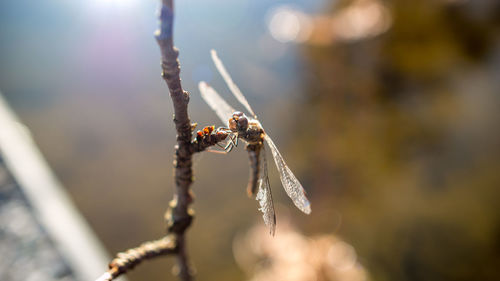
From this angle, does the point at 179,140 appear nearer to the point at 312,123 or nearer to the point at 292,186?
the point at 292,186

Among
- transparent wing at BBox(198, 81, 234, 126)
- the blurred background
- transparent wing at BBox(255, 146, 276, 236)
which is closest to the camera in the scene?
transparent wing at BBox(255, 146, 276, 236)

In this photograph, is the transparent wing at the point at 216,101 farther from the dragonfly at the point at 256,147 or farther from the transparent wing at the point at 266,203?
the transparent wing at the point at 266,203

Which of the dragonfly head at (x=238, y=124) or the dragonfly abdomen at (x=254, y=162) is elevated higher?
the dragonfly head at (x=238, y=124)

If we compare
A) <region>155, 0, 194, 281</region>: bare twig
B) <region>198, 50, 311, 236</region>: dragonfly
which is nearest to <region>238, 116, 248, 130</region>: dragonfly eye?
<region>198, 50, 311, 236</region>: dragonfly

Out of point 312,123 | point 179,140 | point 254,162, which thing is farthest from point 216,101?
point 312,123

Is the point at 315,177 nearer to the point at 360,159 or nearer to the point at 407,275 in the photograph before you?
the point at 360,159

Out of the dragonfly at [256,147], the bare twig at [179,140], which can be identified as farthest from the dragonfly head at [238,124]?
the bare twig at [179,140]

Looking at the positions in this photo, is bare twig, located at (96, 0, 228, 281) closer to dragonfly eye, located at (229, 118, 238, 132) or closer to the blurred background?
dragonfly eye, located at (229, 118, 238, 132)
